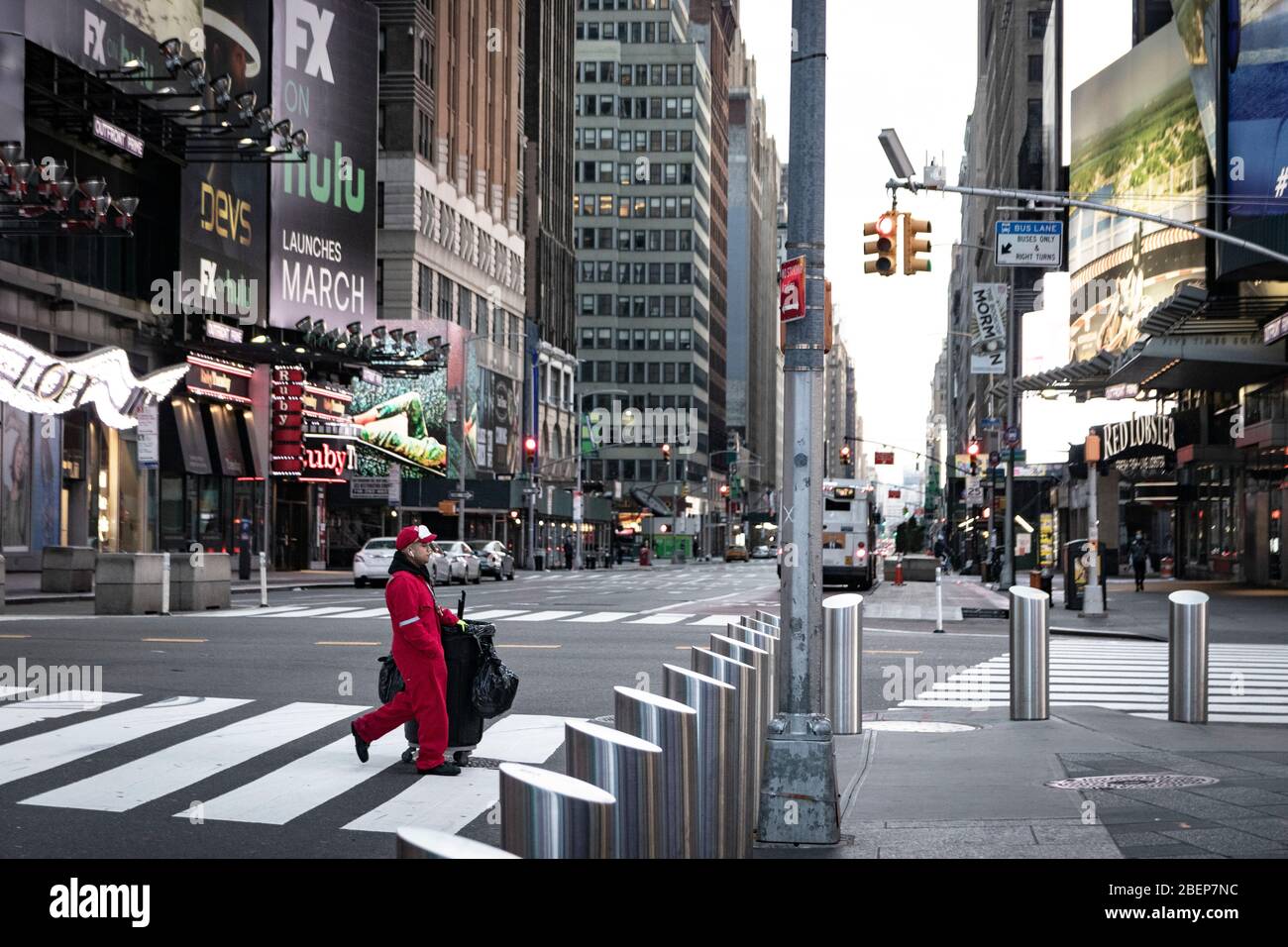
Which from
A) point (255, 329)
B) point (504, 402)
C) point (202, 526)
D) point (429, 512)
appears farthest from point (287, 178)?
point (504, 402)

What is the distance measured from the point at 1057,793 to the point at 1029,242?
21912 mm

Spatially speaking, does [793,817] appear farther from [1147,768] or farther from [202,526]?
[202,526]

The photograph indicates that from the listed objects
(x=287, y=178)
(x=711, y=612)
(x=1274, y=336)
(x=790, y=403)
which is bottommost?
(x=711, y=612)

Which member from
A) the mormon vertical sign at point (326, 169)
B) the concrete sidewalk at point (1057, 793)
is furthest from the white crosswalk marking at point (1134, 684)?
the mormon vertical sign at point (326, 169)

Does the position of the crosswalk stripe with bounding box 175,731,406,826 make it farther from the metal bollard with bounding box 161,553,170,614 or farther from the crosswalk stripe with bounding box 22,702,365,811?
the metal bollard with bounding box 161,553,170,614

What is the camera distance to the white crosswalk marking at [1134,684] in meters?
15.0

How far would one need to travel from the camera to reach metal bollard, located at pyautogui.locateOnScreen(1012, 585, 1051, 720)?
→ 13305 millimetres

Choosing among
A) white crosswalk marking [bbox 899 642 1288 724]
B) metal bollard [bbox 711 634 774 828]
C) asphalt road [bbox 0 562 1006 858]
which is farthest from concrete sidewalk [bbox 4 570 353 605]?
metal bollard [bbox 711 634 774 828]

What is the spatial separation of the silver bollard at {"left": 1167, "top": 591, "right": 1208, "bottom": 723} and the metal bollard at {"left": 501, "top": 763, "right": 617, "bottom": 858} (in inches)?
390

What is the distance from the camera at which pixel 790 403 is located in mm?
8383

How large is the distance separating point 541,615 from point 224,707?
15495 mm

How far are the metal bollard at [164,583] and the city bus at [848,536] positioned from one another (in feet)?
84.5

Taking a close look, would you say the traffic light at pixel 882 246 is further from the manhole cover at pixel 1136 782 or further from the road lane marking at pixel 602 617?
the manhole cover at pixel 1136 782

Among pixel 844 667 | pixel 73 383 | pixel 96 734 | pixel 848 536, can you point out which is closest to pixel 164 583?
pixel 73 383
